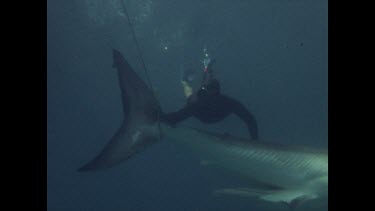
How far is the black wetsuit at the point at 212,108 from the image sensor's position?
7.44 m

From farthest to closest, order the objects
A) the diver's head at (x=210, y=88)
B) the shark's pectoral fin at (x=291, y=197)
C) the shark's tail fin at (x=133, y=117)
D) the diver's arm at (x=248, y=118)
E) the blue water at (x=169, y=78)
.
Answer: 1. the blue water at (x=169, y=78)
2. the diver's arm at (x=248, y=118)
3. the diver's head at (x=210, y=88)
4. the shark's tail fin at (x=133, y=117)
5. the shark's pectoral fin at (x=291, y=197)

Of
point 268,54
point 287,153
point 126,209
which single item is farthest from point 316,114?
point 287,153

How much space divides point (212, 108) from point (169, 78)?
69.7 ft

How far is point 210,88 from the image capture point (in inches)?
292

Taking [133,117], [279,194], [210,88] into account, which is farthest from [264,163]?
[210,88]

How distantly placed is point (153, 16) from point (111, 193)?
50.1ft

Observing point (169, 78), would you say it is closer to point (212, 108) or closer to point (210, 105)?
point (212, 108)

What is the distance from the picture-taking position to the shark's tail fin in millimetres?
6195

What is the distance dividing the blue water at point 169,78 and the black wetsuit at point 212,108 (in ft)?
34.5

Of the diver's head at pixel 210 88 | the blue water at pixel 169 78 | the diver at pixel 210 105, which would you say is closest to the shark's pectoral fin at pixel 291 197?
the diver at pixel 210 105

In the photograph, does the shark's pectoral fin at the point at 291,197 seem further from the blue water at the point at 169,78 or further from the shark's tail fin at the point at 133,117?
the blue water at the point at 169,78

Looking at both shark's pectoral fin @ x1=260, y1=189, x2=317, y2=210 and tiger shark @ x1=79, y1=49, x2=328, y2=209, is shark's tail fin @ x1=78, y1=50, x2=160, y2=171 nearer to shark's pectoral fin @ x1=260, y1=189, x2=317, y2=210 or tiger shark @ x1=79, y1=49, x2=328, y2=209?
tiger shark @ x1=79, y1=49, x2=328, y2=209

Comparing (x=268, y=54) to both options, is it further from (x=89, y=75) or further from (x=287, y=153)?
(x=287, y=153)

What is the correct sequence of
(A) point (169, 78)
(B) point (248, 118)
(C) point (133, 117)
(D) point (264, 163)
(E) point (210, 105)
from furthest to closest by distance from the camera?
1. (A) point (169, 78)
2. (B) point (248, 118)
3. (E) point (210, 105)
4. (C) point (133, 117)
5. (D) point (264, 163)
